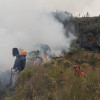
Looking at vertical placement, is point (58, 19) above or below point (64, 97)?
above

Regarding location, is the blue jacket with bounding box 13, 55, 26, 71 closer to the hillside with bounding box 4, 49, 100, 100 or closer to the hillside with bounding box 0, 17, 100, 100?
the hillside with bounding box 0, 17, 100, 100

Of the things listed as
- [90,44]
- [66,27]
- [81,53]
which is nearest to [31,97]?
[81,53]

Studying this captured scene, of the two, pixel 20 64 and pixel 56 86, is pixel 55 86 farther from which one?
pixel 20 64

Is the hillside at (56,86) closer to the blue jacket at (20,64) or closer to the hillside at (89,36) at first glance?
the blue jacket at (20,64)

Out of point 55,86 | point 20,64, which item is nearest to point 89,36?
point 20,64

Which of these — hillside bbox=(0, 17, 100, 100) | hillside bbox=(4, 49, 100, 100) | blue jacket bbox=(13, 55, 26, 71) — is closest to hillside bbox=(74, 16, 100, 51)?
blue jacket bbox=(13, 55, 26, 71)

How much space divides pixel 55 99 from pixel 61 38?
2141cm

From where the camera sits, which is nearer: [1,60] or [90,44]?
[1,60]

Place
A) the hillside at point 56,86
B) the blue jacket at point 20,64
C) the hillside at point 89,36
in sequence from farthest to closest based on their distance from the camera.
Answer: the hillside at point 89,36, the blue jacket at point 20,64, the hillside at point 56,86

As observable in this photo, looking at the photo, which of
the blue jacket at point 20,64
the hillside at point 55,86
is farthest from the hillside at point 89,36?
the hillside at point 55,86

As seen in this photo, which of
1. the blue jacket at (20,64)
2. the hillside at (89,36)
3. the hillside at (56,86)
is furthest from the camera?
the hillside at (89,36)

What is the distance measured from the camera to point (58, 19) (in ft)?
90.8

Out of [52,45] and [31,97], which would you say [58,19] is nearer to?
[52,45]

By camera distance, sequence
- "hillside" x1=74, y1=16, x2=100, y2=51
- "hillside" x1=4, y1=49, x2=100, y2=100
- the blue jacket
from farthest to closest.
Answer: "hillside" x1=74, y1=16, x2=100, y2=51 < the blue jacket < "hillside" x1=4, y1=49, x2=100, y2=100
